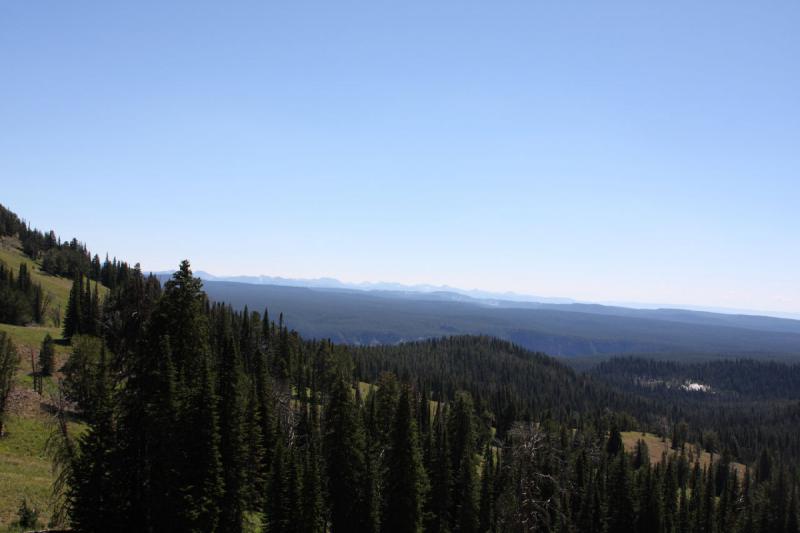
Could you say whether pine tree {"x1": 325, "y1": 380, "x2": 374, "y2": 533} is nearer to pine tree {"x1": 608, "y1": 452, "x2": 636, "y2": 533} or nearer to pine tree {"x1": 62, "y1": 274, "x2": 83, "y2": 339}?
pine tree {"x1": 608, "y1": 452, "x2": 636, "y2": 533}

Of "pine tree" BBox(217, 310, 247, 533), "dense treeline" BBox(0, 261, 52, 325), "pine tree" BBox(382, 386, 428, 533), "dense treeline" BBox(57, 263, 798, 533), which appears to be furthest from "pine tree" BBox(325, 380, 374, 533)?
"dense treeline" BBox(0, 261, 52, 325)

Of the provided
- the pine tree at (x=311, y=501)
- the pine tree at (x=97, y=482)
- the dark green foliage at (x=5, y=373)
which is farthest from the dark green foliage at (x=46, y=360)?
the pine tree at (x=97, y=482)

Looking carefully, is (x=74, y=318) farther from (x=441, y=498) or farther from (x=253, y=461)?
(x=441, y=498)

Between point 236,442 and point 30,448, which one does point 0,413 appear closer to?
point 30,448

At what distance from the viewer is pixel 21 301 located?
118 m

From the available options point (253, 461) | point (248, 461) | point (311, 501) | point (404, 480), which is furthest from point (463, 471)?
point (248, 461)

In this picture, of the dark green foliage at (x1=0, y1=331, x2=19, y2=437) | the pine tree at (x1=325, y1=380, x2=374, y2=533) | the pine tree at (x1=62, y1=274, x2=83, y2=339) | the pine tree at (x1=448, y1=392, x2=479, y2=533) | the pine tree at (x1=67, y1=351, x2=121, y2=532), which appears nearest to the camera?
the pine tree at (x1=67, y1=351, x2=121, y2=532)

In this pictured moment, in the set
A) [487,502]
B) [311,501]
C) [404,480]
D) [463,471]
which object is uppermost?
[404,480]

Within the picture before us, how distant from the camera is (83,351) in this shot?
7288 cm

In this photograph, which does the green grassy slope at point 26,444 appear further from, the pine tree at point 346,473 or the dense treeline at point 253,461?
the pine tree at point 346,473

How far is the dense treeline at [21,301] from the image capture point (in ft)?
376

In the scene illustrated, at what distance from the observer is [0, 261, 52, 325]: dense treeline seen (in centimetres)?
11475

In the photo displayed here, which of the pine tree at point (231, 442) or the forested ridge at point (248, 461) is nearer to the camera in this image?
the forested ridge at point (248, 461)

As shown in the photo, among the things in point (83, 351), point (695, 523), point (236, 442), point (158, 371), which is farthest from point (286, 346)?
point (695, 523)
